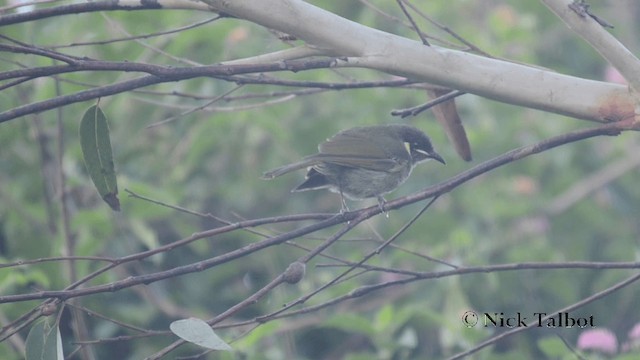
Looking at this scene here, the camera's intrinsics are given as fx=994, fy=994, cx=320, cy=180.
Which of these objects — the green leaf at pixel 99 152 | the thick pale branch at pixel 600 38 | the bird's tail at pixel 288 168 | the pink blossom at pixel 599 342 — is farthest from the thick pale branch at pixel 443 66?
the pink blossom at pixel 599 342

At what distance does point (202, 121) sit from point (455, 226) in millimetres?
1437

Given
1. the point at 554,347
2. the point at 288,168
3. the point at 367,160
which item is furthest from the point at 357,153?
the point at 554,347

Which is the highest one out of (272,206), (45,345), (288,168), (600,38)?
(272,206)

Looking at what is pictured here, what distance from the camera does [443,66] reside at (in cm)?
274

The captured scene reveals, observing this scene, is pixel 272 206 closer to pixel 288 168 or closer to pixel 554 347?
pixel 288 168

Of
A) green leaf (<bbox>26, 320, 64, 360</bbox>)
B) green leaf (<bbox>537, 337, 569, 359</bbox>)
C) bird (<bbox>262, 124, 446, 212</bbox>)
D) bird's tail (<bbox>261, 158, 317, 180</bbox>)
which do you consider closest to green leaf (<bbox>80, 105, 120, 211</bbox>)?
green leaf (<bbox>26, 320, 64, 360</bbox>)

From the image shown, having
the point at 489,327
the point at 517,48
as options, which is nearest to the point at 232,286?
the point at 489,327

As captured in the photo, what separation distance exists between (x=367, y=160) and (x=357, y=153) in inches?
2.1

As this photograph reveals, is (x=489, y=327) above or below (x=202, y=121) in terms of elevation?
below

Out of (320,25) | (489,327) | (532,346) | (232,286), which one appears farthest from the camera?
(232,286)

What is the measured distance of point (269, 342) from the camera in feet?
16.1

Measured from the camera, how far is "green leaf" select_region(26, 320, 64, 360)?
273cm

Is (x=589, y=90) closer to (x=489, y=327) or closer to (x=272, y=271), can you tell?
(x=489, y=327)

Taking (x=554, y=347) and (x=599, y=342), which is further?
(x=599, y=342)
